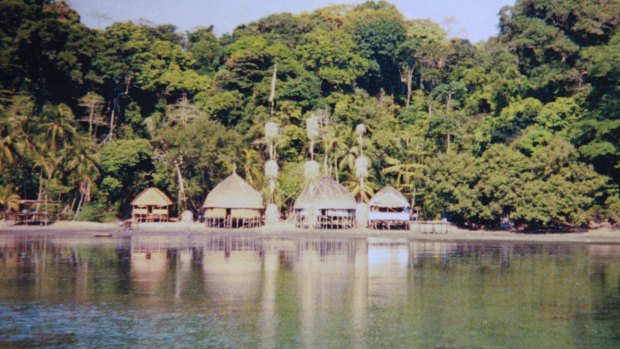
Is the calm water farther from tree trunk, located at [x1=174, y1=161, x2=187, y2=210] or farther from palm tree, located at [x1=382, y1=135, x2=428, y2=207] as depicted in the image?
palm tree, located at [x1=382, y1=135, x2=428, y2=207]

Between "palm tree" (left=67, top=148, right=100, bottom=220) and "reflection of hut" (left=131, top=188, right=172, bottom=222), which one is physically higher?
"palm tree" (left=67, top=148, right=100, bottom=220)

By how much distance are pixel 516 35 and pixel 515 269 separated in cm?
2367

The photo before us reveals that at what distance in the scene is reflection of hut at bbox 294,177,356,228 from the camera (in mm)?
38562

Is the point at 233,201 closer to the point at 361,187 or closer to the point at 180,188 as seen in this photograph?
the point at 180,188

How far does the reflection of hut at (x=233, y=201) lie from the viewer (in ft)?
127

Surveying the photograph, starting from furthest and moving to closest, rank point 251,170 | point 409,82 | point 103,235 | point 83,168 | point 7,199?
1. point 409,82
2. point 251,170
3. point 7,199
4. point 83,168
5. point 103,235

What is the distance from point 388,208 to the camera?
39469 millimetres

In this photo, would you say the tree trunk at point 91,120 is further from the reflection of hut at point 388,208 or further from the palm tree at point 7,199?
the reflection of hut at point 388,208

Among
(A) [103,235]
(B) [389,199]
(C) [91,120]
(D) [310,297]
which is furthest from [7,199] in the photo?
(D) [310,297]

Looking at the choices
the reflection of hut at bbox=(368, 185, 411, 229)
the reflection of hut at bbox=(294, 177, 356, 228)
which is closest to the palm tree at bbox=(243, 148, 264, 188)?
the reflection of hut at bbox=(294, 177, 356, 228)

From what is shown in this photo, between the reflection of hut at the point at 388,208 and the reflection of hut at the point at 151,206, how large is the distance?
11719 mm

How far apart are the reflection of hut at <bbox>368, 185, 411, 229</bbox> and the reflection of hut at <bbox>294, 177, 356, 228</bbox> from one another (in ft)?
3.87

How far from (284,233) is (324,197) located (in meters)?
3.00

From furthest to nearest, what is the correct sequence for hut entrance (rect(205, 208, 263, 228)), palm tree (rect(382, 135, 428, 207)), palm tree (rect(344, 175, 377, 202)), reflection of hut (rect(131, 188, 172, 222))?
palm tree (rect(344, 175, 377, 202)), palm tree (rect(382, 135, 428, 207)), reflection of hut (rect(131, 188, 172, 222)), hut entrance (rect(205, 208, 263, 228))
